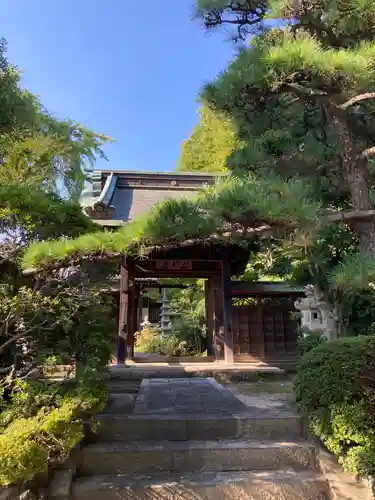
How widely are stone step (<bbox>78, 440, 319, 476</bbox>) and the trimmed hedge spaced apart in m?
0.44

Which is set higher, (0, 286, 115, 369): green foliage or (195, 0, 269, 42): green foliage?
(195, 0, 269, 42): green foliage

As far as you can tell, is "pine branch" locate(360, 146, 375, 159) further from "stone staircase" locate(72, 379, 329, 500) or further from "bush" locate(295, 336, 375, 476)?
"stone staircase" locate(72, 379, 329, 500)

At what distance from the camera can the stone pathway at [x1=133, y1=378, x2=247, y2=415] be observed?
4312 millimetres

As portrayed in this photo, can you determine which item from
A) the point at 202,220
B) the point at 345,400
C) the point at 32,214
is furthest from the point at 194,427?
the point at 32,214

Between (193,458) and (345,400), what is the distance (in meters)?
1.52

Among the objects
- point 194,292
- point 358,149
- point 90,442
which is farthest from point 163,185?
point 90,442

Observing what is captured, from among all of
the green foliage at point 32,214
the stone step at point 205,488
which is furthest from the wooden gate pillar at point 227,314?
the stone step at point 205,488

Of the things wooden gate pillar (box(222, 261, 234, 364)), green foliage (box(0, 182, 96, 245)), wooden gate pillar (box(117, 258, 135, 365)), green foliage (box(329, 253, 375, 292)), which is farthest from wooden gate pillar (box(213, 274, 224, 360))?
green foliage (box(329, 253, 375, 292))

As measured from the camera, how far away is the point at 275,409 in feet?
15.1

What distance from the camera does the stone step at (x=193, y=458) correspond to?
3346 mm

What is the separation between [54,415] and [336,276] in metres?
2.55

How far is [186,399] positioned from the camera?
A: 5.05 m

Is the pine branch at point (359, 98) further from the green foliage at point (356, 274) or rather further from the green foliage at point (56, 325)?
the green foliage at point (56, 325)

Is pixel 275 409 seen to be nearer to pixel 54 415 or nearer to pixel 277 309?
pixel 54 415
